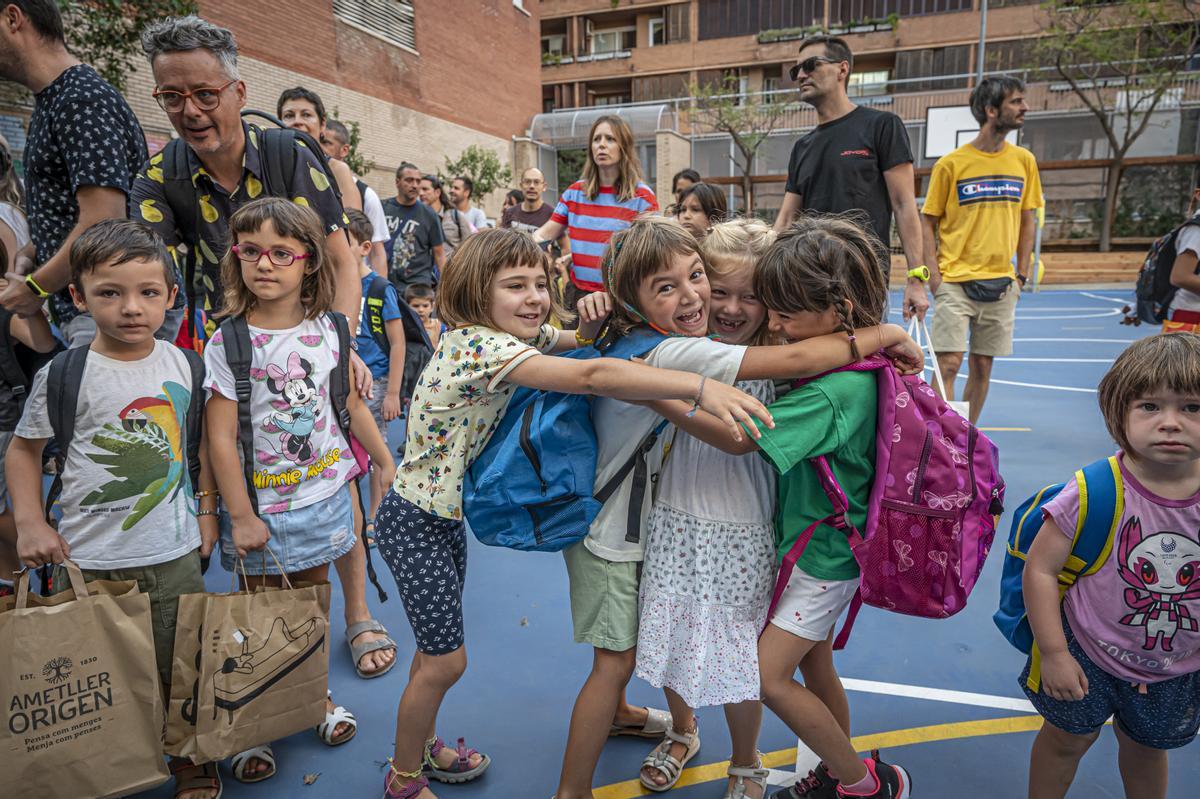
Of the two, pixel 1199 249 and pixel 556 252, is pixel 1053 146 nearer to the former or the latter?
pixel 556 252

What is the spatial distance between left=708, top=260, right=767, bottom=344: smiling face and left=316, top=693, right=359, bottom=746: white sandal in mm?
1793

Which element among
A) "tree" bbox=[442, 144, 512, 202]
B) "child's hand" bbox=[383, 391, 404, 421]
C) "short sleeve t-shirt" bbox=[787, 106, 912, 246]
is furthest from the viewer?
"tree" bbox=[442, 144, 512, 202]

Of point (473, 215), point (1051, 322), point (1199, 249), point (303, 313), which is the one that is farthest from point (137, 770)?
point (1051, 322)

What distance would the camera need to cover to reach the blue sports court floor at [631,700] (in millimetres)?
2252

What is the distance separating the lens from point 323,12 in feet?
54.6

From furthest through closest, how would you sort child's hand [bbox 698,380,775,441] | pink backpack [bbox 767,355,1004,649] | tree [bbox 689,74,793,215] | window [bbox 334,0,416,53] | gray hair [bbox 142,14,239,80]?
tree [bbox 689,74,793,215] < window [bbox 334,0,416,53] < gray hair [bbox 142,14,239,80] < pink backpack [bbox 767,355,1004,649] < child's hand [bbox 698,380,775,441]

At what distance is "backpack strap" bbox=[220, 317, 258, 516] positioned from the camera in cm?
225

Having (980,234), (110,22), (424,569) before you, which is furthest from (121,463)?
(110,22)

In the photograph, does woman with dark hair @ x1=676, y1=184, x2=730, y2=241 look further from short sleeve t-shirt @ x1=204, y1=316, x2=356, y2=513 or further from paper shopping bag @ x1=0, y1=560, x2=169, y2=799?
paper shopping bag @ x1=0, y1=560, x2=169, y2=799

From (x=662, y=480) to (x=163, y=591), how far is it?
61.4 inches

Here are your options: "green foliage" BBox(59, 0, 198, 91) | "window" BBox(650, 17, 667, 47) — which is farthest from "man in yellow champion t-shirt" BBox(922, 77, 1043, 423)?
"window" BBox(650, 17, 667, 47)

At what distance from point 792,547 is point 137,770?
75.3 inches

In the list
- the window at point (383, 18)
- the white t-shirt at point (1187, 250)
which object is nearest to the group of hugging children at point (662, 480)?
the white t-shirt at point (1187, 250)

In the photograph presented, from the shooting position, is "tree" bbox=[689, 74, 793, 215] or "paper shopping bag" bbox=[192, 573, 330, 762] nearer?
"paper shopping bag" bbox=[192, 573, 330, 762]
